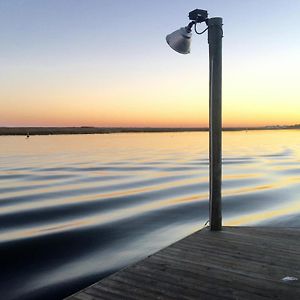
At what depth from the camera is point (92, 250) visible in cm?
877

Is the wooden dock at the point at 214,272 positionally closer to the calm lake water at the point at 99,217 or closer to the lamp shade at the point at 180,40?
the calm lake water at the point at 99,217

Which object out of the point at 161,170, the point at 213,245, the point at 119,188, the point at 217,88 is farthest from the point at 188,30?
A: the point at 161,170

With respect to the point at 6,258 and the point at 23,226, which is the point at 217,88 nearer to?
the point at 6,258

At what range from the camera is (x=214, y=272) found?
504 cm

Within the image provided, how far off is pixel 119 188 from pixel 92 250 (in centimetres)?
926

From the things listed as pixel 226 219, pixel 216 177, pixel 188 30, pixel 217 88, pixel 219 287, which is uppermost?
pixel 188 30

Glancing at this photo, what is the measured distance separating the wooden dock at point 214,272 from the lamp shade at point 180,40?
3.36 metres

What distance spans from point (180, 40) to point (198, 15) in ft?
1.71

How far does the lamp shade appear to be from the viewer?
22.4ft

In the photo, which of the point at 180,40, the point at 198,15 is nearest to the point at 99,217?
the point at 180,40

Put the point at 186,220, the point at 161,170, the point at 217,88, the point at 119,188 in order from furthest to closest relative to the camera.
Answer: the point at 161,170, the point at 119,188, the point at 186,220, the point at 217,88

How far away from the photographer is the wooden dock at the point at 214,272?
4.43 metres

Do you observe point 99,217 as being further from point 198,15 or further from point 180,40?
point 198,15

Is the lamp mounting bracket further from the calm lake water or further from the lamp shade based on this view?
the calm lake water
